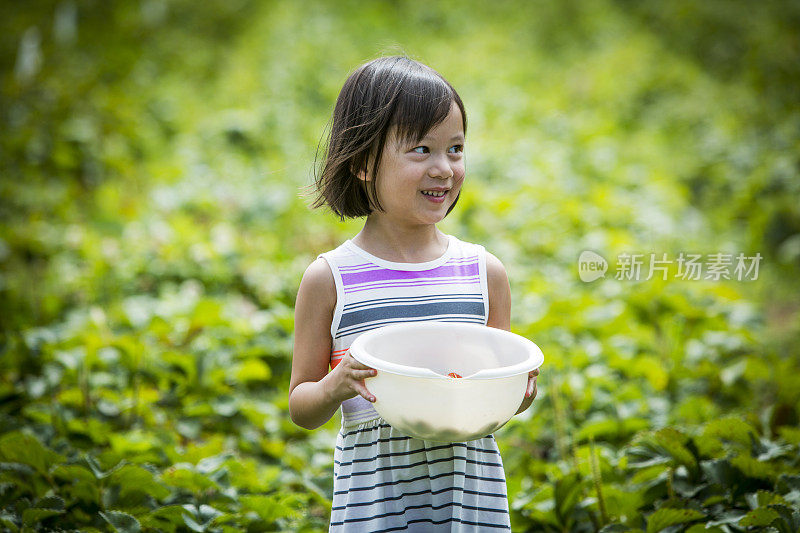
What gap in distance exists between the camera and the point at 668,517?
6.86 feet

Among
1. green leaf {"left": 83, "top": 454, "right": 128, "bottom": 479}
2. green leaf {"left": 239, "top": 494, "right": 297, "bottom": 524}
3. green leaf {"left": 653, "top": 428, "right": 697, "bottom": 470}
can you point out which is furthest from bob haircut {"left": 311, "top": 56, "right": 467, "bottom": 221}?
green leaf {"left": 653, "top": 428, "right": 697, "bottom": 470}

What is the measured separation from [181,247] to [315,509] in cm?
239

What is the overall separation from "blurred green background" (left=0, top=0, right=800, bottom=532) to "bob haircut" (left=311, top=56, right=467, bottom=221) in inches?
6.6

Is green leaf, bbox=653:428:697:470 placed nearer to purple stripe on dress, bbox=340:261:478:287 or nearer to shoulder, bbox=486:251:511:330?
shoulder, bbox=486:251:511:330

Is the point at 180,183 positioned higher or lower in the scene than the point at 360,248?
higher

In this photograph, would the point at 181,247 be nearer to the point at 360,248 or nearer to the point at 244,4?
the point at 360,248

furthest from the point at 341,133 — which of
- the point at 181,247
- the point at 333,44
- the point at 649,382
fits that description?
the point at 333,44

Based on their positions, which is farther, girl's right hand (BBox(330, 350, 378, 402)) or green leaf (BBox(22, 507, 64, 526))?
green leaf (BBox(22, 507, 64, 526))

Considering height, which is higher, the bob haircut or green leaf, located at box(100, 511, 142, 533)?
the bob haircut

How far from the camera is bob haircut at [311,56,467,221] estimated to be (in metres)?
1.62

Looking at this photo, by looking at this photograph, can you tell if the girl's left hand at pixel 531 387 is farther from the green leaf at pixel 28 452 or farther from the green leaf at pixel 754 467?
the green leaf at pixel 28 452

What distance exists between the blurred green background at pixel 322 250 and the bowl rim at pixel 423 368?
57 centimetres

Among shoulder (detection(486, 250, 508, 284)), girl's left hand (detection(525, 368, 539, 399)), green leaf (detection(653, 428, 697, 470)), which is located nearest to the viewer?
girl's left hand (detection(525, 368, 539, 399))

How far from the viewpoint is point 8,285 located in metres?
4.26
